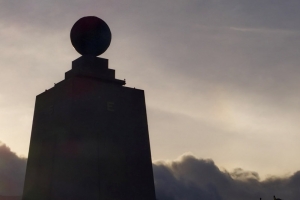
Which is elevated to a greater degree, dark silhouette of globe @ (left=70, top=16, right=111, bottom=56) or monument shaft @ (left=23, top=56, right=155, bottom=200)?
dark silhouette of globe @ (left=70, top=16, right=111, bottom=56)

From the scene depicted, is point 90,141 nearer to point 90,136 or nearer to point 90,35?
point 90,136

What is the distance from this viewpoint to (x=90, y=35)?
104ft

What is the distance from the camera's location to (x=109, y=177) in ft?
95.5

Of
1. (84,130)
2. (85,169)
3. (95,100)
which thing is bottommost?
(85,169)

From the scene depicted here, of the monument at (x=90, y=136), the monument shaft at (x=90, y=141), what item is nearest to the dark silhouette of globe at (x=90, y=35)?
the monument at (x=90, y=136)

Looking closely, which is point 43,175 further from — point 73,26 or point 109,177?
point 73,26

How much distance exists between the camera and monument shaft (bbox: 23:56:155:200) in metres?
28.3

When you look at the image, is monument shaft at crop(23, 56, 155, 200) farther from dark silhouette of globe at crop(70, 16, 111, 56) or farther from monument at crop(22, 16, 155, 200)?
dark silhouette of globe at crop(70, 16, 111, 56)

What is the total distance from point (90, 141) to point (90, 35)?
333 inches

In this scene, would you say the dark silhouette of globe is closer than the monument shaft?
No

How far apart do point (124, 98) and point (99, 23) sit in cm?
627

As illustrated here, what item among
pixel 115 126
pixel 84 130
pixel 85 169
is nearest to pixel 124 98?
pixel 115 126

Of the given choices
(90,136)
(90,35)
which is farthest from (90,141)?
(90,35)

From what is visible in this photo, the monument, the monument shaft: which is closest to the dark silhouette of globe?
the monument
